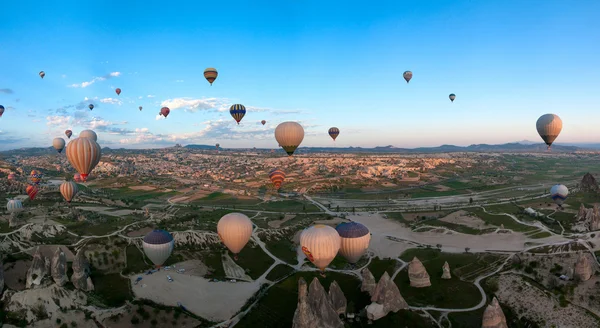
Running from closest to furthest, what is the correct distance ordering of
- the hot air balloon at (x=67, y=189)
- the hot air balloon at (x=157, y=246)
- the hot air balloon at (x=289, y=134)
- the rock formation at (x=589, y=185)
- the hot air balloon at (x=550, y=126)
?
the hot air balloon at (x=157, y=246) < the hot air balloon at (x=289, y=134) < the hot air balloon at (x=550, y=126) < the hot air balloon at (x=67, y=189) < the rock formation at (x=589, y=185)

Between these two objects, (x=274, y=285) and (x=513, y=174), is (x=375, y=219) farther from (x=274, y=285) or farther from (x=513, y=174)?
(x=513, y=174)

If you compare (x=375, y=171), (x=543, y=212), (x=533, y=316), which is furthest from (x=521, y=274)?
(x=375, y=171)

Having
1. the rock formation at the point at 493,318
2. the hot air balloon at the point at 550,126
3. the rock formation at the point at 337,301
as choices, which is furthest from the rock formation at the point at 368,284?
the hot air balloon at the point at 550,126

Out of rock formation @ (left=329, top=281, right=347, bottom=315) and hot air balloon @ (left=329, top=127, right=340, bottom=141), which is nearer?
rock formation @ (left=329, top=281, right=347, bottom=315)

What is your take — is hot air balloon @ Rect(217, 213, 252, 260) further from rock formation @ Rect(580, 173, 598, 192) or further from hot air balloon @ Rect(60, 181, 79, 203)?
rock formation @ Rect(580, 173, 598, 192)

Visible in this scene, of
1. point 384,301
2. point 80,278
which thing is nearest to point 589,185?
point 384,301

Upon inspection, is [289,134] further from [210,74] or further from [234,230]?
[210,74]

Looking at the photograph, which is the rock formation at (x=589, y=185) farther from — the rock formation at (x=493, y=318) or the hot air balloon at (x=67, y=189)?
the hot air balloon at (x=67, y=189)

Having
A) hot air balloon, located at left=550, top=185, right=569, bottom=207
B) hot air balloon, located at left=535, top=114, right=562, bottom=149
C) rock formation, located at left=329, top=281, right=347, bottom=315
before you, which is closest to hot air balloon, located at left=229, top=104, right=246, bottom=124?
rock formation, located at left=329, top=281, right=347, bottom=315
